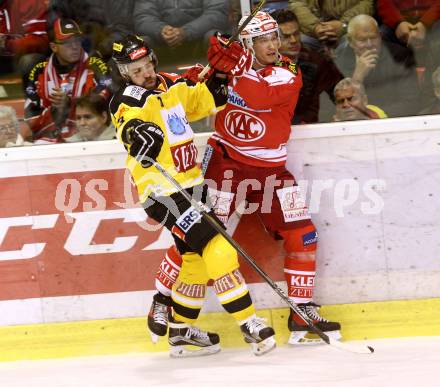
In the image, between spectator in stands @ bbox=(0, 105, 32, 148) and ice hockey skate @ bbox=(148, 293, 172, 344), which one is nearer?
ice hockey skate @ bbox=(148, 293, 172, 344)

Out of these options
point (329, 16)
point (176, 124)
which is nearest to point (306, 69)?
point (329, 16)

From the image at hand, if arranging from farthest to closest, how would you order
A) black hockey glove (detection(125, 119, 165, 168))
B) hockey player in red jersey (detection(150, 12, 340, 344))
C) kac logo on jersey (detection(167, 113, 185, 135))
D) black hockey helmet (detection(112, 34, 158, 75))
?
hockey player in red jersey (detection(150, 12, 340, 344))
kac logo on jersey (detection(167, 113, 185, 135))
black hockey helmet (detection(112, 34, 158, 75))
black hockey glove (detection(125, 119, 165, 168))

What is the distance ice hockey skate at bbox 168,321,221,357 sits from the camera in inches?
168

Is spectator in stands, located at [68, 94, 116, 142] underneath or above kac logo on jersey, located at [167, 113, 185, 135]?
underneath

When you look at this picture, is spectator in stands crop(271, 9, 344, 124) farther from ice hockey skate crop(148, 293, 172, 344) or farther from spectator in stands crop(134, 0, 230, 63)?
ice hockey skate crop(148, 293, 172, 344)

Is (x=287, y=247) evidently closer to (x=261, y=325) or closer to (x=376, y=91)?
(x=261, y=325)

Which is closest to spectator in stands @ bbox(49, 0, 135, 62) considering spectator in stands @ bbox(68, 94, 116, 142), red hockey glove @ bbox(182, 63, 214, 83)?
spectator in stands @ bbox(68, 94, 116, 142)

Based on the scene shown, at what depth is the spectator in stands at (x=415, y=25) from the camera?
4234 millimetres

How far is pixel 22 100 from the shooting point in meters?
4.45

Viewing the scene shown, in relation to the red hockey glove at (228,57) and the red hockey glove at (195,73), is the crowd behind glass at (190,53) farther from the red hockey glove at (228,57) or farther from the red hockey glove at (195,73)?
the red hockey glove at (228,57)

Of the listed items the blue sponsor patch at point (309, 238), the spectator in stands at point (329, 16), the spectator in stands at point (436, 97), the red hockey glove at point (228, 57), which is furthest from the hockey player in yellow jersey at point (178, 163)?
the spectator in stands at point (436, 97)

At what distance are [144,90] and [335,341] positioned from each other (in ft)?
4.32

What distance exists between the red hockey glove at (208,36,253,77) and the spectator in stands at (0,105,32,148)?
1.06 metres

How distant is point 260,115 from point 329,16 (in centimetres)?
55
